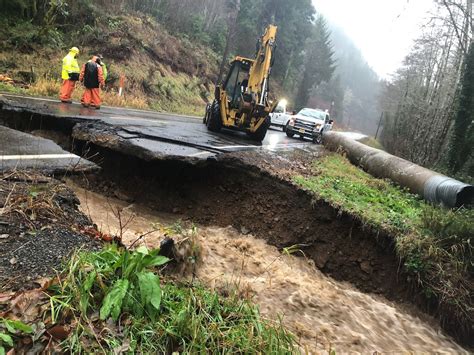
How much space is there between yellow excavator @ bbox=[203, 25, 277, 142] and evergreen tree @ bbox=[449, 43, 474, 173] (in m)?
6.56

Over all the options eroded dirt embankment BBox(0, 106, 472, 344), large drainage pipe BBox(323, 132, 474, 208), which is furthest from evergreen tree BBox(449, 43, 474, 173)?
eroded dirt embankment BBox(0, 106, 472, 344)

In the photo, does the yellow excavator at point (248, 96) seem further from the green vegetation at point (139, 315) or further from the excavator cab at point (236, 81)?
the green vegetation at point (139, 315)

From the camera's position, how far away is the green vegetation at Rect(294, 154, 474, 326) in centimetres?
580

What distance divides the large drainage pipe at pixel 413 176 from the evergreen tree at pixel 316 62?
134ft

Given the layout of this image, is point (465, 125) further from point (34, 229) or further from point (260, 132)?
point (34, 229)

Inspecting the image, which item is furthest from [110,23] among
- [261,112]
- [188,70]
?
[261,112]

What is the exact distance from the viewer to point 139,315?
2826 millimetres

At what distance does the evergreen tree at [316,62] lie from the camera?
178 ft

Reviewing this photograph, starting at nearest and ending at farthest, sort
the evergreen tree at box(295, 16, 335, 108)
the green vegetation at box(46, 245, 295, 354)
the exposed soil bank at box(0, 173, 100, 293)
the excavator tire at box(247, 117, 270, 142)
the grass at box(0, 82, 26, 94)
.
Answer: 1. the green vegetation at box(46, 245, 295, 354)
2. the exposed soil bank at box(0, 173, 100, 293)
3. the grass at box(0, 82, 26, 94)
4. the excavator tire at box(247, 117, 270, 142)
5. the evergreen tree at box(295, 16, 335, 108)

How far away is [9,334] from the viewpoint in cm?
237

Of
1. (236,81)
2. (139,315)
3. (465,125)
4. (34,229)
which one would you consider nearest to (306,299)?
(139,315)

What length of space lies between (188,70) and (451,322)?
86.9 feet

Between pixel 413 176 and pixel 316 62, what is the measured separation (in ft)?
171

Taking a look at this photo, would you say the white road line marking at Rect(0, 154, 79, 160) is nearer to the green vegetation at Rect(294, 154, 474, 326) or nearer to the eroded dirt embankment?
the eroded dirt embankment
